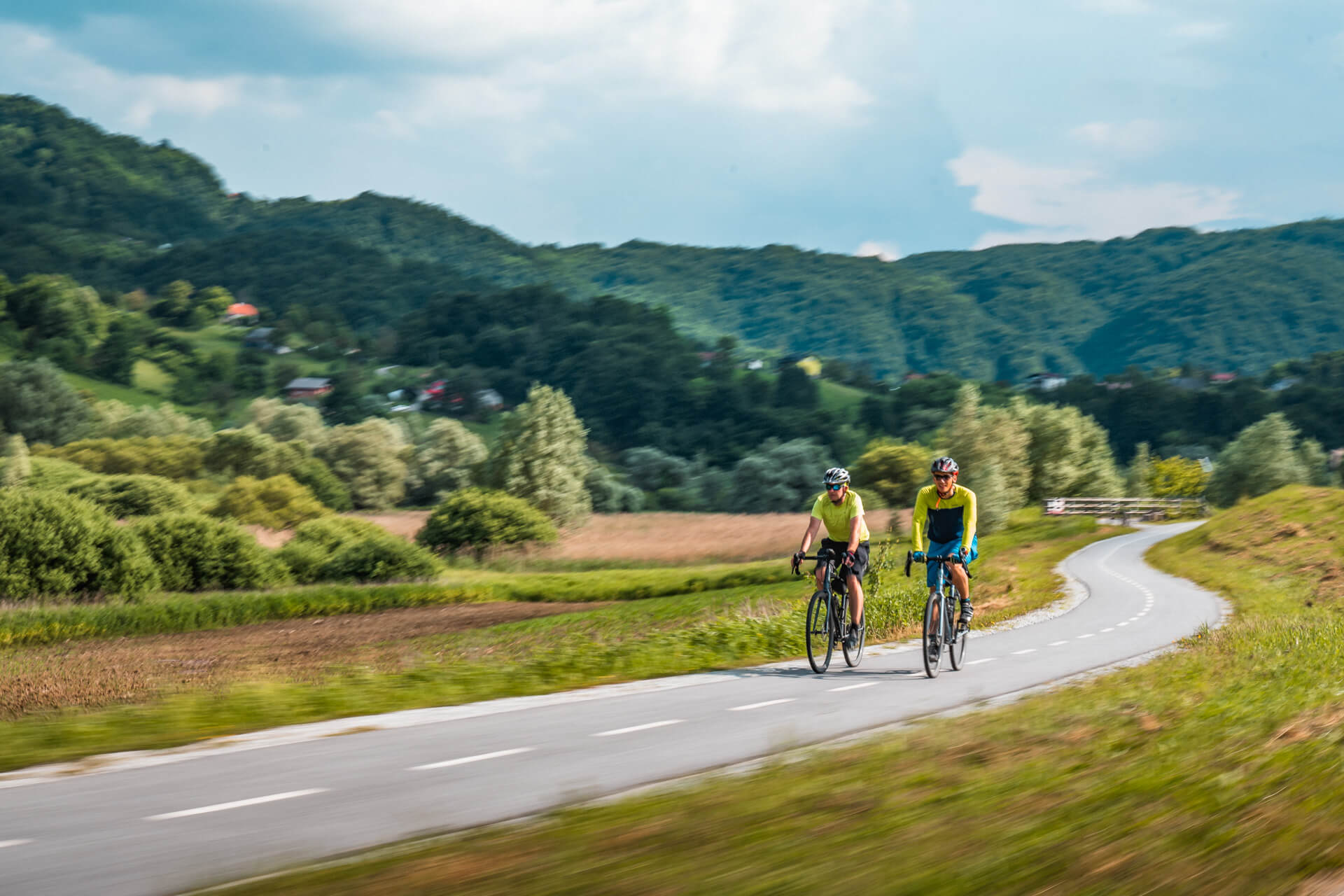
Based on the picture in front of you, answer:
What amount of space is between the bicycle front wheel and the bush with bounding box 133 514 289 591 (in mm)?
35843

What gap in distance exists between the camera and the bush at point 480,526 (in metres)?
57.9

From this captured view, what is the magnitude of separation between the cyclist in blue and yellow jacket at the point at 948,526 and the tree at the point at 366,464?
9327 cm

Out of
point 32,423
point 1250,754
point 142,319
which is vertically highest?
point 142,319

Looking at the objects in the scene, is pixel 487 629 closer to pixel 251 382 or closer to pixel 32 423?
pixel 32 423

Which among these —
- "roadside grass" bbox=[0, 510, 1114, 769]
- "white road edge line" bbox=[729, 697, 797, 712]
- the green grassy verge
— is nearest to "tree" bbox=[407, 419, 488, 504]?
the green grassy verge

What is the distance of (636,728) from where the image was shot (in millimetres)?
8094

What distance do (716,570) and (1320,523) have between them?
21.7 metres

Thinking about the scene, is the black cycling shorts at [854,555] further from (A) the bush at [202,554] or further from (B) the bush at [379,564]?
(B) the bush at [379,564]

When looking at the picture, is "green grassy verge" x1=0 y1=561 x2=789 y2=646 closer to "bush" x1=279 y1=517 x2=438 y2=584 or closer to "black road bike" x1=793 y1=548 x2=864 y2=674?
"bush" x1=279 y1=517 x2=438 y2=584

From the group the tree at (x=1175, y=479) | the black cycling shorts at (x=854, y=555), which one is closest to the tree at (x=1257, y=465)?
the tree at (x=1175, y=479)

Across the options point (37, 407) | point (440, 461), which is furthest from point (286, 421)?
point (37, 407)

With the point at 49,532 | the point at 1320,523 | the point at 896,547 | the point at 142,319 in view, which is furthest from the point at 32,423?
the point at 1320,523

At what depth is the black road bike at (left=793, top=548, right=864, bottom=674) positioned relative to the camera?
11.9 meters

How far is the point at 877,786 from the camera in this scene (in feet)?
18.9
